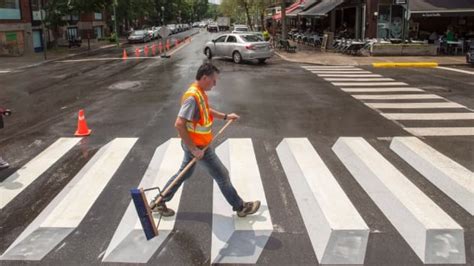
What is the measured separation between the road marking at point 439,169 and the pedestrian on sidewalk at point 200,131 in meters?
2.83

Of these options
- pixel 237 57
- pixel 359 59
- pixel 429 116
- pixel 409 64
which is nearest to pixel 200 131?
pixel 429 116

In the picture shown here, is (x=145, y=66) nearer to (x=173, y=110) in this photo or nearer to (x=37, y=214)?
(x=173, y=110)

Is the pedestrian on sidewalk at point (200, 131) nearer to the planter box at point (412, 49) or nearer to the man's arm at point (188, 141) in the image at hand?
the man's arm at point (188, 141)

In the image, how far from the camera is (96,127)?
423 inches

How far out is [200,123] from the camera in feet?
17.4

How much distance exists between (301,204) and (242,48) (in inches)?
762

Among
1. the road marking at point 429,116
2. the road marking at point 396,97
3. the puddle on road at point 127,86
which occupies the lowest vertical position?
the road marking at point 429,116

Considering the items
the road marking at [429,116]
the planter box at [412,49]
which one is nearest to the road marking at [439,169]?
the road marking at [429,116]

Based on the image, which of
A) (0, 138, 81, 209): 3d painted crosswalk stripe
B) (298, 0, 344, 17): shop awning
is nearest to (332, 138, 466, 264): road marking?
(0, 138, 81, 209): 3d painted crosswalk stripe

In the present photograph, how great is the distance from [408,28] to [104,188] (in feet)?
91.3

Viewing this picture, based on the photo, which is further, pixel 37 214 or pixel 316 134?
pixel 316 134

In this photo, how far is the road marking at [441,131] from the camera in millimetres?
9742

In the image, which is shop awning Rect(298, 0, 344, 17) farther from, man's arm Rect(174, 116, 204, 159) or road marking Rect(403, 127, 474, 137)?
man's arm Rect(174, 116, 204, 159)

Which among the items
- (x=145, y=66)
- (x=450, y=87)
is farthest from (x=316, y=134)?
(x=145, y=66)
